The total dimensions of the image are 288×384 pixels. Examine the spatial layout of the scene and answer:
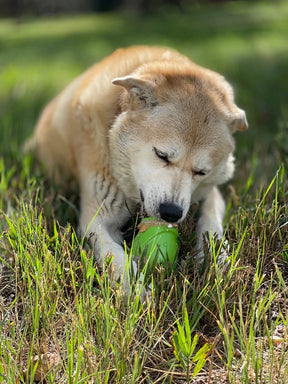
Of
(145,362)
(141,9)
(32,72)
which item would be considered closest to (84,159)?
(145,362)

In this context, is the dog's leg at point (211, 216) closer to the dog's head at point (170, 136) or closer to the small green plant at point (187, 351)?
the dog's head at point (170, 136)

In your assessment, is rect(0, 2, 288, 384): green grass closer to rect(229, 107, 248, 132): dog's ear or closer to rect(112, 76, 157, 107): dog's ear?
rect(229, 107, 248, 132): dog's ear

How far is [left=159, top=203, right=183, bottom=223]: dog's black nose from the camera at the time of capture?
9.38 feet

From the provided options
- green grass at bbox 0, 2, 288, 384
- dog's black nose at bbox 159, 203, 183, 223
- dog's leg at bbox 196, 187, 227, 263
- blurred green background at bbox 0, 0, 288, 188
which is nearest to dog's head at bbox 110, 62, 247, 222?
dog's black nose at bbox 159, 203, 183, 223

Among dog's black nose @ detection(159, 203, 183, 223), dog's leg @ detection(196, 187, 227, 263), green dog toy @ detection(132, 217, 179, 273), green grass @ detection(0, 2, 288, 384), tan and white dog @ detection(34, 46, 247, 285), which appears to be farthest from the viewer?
dog's leg @ detection(196, 187, 227, 263)

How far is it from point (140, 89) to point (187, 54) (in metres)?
5.38

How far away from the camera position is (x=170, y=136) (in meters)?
2.98

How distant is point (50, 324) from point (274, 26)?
10.1 m

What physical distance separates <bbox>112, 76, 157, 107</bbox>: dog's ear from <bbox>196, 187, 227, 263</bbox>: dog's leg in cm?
73

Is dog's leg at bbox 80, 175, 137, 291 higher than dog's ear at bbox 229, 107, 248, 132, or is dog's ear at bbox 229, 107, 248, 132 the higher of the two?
dog's ear at bbox 229, 107, 248, 132

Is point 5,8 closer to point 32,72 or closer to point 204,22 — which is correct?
point 204,22

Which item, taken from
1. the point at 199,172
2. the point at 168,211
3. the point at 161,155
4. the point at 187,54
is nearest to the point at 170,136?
the point at 161,155

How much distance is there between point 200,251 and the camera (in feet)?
9.74

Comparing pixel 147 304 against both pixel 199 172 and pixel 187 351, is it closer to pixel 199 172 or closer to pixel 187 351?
pixel 187 351
